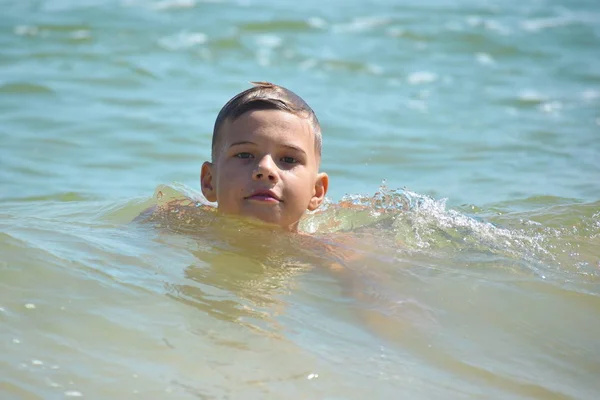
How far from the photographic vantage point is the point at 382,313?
3514 millimetres

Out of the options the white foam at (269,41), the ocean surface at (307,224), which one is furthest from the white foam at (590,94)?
the white foam at (269,41)

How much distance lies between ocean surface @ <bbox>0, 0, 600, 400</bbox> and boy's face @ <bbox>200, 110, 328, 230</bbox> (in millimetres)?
128

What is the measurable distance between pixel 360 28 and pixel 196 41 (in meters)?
2.47

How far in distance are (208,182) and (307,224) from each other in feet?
2.58

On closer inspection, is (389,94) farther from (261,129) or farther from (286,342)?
(286,342)

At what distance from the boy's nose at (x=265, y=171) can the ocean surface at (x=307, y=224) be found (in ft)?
0.86

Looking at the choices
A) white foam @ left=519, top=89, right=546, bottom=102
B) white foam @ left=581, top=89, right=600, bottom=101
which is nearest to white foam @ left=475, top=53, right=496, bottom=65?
white foam @ left=519, top=89, right=546, bottom=102

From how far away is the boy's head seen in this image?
4.32m

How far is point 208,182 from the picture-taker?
4.76 meters

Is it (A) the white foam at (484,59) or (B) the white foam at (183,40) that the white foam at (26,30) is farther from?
(A) the white foam at (484,59)

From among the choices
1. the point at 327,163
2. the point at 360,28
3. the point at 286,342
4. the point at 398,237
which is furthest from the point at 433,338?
the point at 360,28

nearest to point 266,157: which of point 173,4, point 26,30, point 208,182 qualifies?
point 208,182

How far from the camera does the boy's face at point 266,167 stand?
4316mm

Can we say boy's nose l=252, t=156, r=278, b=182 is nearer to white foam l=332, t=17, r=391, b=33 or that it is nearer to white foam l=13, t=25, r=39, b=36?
white foam l=13, t=25, r=39, b=36
